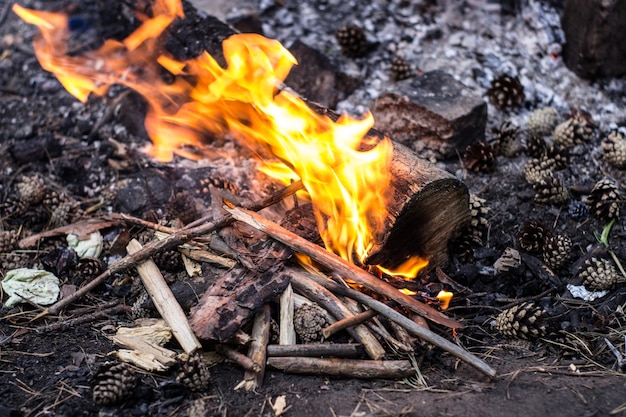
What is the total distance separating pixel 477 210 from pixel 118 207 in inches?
97.5

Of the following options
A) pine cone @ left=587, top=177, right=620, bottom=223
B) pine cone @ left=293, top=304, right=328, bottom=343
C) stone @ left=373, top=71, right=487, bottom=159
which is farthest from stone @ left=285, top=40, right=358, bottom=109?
pine cone @ left=293, top=304, right=328, bottom=343

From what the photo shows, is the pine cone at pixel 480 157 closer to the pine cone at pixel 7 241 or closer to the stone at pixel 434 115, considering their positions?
the stone at pixel 434 115

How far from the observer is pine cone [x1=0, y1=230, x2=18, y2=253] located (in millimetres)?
4055

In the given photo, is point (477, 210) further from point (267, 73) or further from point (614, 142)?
point (267, 73)

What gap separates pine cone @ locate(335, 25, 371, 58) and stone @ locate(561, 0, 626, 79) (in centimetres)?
175

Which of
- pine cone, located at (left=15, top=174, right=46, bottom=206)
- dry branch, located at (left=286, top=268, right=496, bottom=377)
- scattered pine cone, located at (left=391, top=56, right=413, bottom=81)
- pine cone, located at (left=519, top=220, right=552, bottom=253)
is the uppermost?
scattered pine cone, located at (left=391, top=56, right=413, bottom=81)

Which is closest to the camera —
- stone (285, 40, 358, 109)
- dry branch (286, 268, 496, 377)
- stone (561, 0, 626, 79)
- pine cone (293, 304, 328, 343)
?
dry branch (286, 268, 496, 377)

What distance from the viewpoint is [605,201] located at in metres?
3.97

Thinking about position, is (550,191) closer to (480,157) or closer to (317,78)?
(480,157)

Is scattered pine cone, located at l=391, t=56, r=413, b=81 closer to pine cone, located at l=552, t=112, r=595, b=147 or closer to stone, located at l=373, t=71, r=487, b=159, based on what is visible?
stone, located at l=373, t=71, r=487, b=159

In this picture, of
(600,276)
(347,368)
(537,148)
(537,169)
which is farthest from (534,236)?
(347,368)

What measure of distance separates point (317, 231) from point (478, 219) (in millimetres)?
1076

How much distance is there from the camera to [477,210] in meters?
3.99

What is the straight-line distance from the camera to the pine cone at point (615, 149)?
4.42 m
